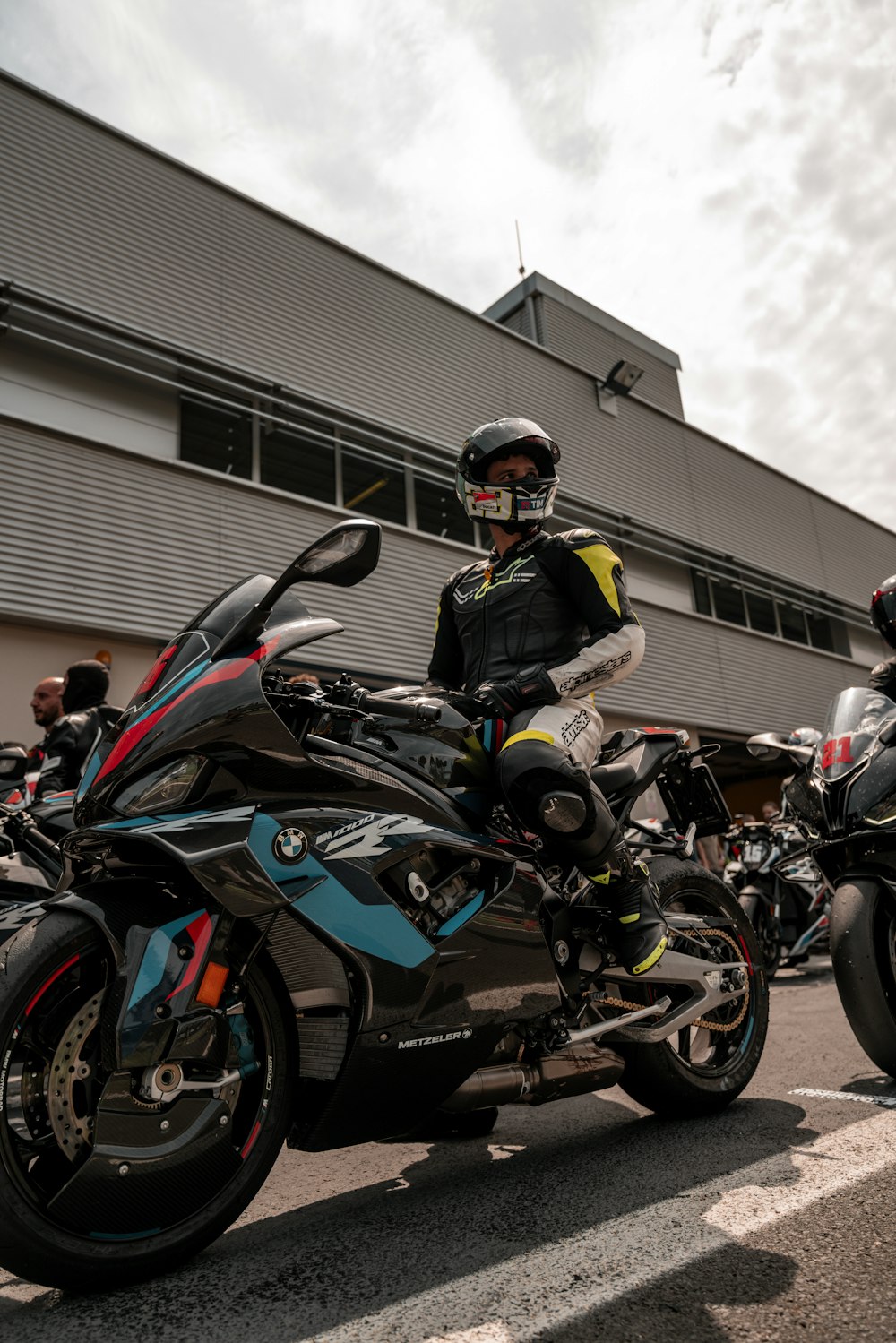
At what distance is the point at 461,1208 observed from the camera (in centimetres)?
227

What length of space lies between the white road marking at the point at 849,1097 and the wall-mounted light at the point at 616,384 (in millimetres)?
16225

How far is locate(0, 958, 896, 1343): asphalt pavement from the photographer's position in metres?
1.56

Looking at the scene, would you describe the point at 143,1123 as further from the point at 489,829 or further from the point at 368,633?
the point at 368,633

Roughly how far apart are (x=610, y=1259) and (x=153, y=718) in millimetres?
1409

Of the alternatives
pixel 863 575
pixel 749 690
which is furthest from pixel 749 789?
pixel 749 690

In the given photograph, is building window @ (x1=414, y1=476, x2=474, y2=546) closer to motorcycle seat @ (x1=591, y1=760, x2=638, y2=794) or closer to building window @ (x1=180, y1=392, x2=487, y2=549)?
building window @ (x1=180, y1=392, x2=487, y2=549)

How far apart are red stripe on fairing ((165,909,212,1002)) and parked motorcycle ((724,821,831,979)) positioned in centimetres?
656

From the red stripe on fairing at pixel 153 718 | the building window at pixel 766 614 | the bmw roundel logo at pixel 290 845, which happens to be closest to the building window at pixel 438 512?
the building window at pixel 766 614

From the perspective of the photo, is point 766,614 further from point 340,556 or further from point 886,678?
point 340,556

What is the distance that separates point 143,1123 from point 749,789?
3029cm

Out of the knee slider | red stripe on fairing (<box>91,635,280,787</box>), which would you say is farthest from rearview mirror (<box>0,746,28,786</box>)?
the knee slider

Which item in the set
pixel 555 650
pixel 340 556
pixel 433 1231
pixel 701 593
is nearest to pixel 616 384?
pixel 701 593

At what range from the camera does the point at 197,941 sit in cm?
190

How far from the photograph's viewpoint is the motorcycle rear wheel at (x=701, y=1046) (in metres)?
3.02
